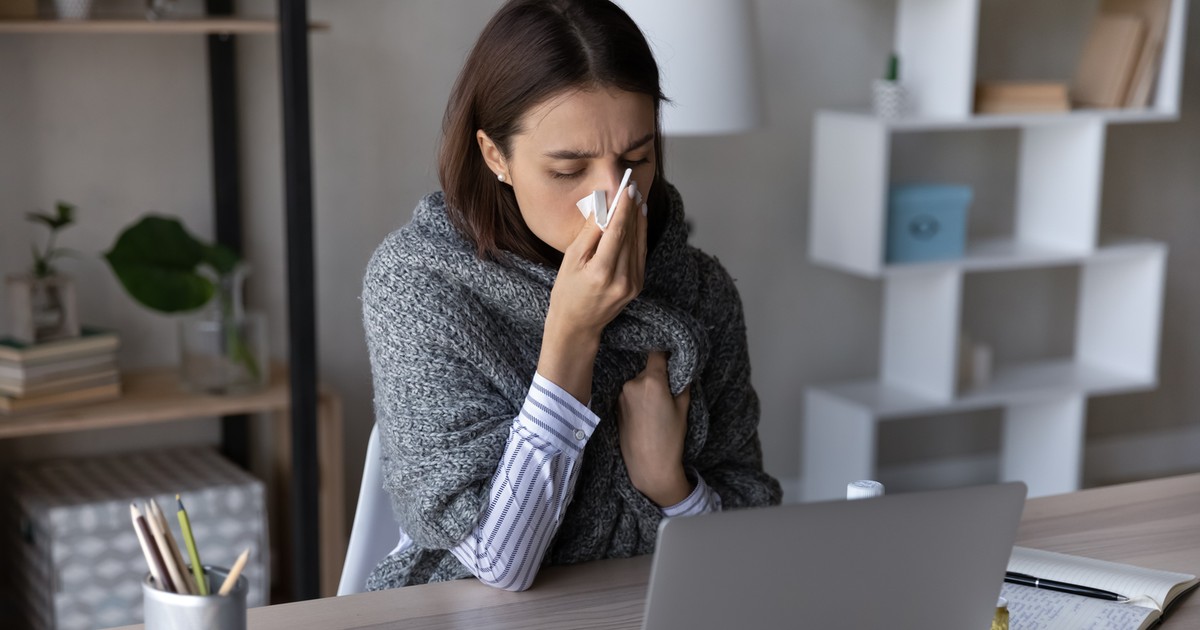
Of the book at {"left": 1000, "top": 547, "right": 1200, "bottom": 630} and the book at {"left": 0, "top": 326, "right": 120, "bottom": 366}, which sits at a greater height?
the book at {"left": 1000, "top": 547, "right": 1200, "bottom": 630}

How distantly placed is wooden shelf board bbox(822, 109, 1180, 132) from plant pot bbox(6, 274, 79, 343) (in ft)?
5.81

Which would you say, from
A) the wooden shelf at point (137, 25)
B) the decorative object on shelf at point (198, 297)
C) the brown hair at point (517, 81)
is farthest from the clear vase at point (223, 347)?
the brown hair at point (517, 81)

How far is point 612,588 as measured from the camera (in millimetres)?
1305

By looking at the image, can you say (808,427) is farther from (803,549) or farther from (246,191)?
(803,549)

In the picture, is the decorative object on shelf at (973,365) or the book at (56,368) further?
the decorative object on shelf at (973,365)

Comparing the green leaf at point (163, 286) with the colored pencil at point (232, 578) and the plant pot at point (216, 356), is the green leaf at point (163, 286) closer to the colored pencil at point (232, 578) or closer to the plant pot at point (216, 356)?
the plant pot at point (216, 356)

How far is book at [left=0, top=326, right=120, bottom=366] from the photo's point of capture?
8.06 ft

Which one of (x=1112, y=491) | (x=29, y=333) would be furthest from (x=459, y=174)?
(x=29, y=333)

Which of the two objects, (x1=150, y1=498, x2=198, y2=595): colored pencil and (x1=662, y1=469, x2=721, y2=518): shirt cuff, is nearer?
(x1=150, y1=498, x2=198, y2=595): colored pencil

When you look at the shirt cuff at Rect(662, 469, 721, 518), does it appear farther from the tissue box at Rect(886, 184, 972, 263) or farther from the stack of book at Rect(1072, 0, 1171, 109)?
the stack of book at Rect(1072, 0, 1171, 109)

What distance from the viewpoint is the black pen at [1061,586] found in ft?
4.17

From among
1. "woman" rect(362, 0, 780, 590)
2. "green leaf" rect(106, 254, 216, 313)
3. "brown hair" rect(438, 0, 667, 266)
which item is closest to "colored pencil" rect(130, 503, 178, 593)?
"woman" rect(362, 0, 780, 590)

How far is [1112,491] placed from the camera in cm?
161

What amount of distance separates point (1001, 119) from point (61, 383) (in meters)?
2.17
